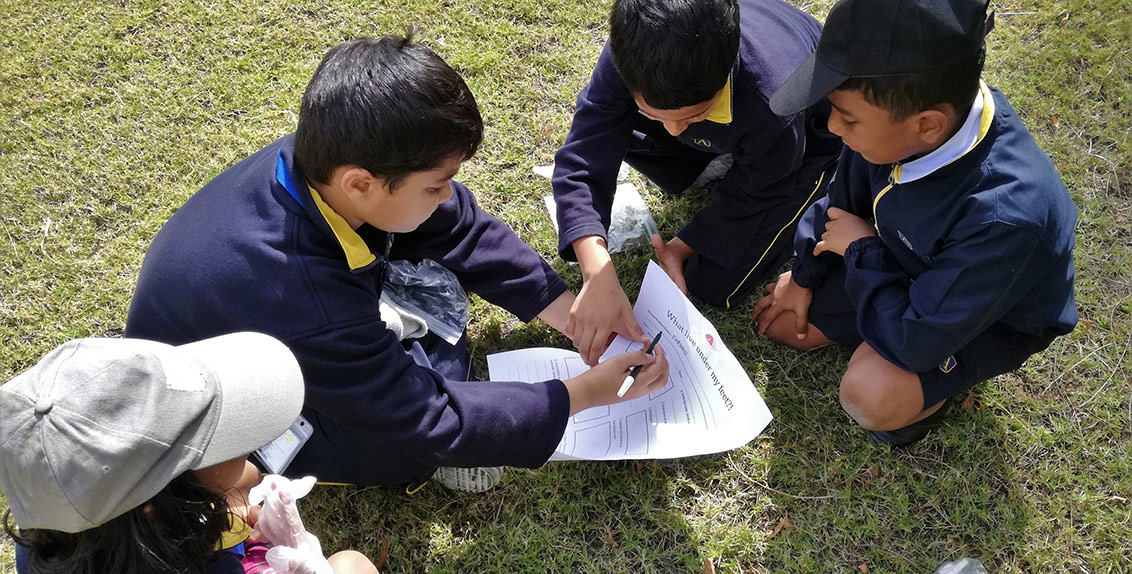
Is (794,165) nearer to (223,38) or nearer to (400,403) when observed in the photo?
(400,403)

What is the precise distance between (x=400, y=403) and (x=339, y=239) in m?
0.34

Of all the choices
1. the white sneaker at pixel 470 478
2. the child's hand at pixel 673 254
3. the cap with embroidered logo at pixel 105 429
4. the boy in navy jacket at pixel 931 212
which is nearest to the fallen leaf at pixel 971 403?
the boy in navy jacket at pixel 931 212

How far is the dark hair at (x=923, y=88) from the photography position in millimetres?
1356

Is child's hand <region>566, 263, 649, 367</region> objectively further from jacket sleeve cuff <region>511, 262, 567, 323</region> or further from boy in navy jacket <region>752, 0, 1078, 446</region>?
boy in navy jacket <region>752, 0, 1078, 446</region>

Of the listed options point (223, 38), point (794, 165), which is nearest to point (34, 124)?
point (223, 38)

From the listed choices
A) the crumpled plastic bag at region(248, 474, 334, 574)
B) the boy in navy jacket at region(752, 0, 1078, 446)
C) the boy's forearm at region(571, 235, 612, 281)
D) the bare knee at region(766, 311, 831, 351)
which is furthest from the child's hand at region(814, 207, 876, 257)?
the crumpled plastic bag at region(248, 474, 334, 574)

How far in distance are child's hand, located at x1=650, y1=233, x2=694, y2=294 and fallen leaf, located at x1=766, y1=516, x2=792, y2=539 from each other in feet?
2.21

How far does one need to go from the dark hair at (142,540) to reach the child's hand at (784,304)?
57.2 inches

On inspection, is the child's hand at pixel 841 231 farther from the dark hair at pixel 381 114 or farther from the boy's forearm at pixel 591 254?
the dark hair at pixel 381 114

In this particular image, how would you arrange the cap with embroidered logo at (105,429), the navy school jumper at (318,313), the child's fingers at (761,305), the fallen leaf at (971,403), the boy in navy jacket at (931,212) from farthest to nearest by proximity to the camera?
1. the child's fingers at (761,305)
2. the fallen leaf at (971,403)
3. the navy school jumper at (318,313)
4. the boy in navy jacket at (931,212)
5. the cap with embroidered logo at (105,429)

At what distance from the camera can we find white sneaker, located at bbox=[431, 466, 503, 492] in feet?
6.30

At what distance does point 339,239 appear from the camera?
150 centimetres

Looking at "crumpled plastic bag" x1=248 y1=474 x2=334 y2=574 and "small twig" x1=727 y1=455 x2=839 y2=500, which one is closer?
"crumpled plastic bag" x1=248 y1=474 x2=334 y2=574

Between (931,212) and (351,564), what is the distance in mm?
1422
